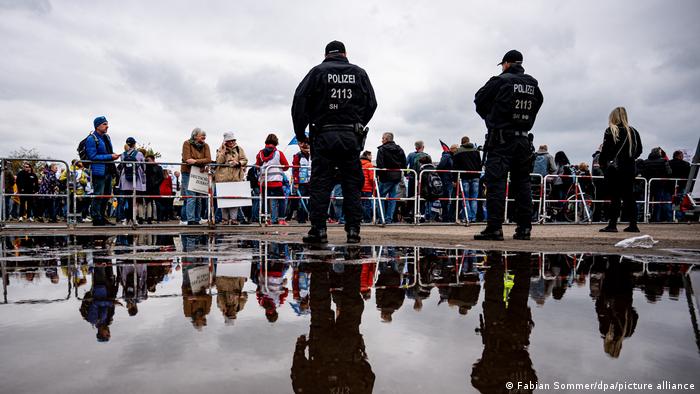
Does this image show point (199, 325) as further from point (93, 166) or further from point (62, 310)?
point (93, 166)

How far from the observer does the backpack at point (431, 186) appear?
12.5 meters

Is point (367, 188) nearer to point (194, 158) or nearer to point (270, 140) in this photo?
point (270, 140)

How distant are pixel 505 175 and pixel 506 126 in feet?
2.09

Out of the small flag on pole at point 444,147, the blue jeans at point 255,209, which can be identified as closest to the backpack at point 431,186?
the small flag on pole at point 444,147

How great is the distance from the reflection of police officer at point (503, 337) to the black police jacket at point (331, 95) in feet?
11.1

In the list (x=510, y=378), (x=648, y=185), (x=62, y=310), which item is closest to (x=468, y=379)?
(x=510, y=378)

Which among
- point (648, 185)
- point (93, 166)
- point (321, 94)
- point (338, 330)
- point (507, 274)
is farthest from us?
point (648, 185)

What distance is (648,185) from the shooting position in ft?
49.3

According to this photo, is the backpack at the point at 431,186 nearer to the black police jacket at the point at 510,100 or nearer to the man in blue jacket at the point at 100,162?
the black police jacket at the point at 510,100

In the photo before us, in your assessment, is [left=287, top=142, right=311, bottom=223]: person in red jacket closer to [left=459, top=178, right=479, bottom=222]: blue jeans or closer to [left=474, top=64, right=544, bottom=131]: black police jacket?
[left=459, top=178, right=479, bottom=222]: blue jeans

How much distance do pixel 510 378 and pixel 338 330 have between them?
75 centimetres

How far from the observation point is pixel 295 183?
1292 cm

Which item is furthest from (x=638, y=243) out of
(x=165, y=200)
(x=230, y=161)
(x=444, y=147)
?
(x=165, y=200)

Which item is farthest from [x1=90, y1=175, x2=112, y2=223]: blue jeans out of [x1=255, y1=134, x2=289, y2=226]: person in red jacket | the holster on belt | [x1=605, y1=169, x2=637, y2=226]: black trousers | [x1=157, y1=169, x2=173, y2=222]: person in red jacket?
[x1=605, y1=169, x2=637, y2=226]: black trousers
